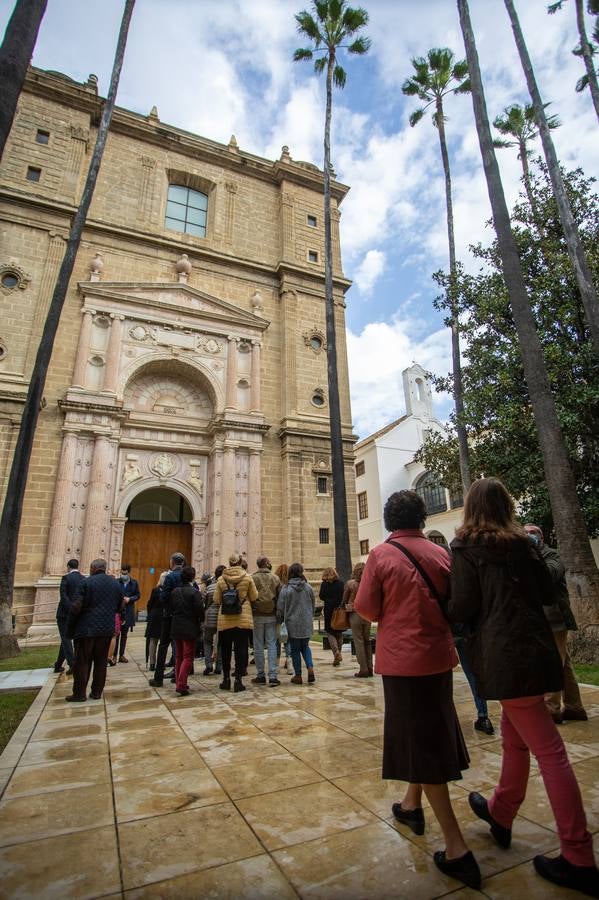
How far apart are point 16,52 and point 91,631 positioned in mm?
6456

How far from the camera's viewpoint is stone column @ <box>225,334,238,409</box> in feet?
57.4

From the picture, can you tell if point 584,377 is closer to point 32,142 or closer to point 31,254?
point 31,254

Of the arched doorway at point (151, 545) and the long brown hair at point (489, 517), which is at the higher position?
the arched doorway at point (151, 545)

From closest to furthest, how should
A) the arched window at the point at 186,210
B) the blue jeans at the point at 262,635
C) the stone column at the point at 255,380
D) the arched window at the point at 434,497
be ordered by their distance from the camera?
the blue jeans at the point at 262,635 < the stone column at the point at 255,380 < the arched window at the point at 186,210 < the arched window at the point at 434,497

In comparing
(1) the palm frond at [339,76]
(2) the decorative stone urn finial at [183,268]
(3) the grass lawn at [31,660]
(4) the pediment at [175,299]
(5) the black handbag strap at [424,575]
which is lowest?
(3) the grass lawn at [31,660]

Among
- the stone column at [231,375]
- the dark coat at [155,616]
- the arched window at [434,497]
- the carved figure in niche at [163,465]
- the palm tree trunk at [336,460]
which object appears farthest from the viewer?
the arched window at [434,497]

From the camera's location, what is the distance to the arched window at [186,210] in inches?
796

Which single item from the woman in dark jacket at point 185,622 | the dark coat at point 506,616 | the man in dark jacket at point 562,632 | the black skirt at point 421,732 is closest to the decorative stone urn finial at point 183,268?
the woman in dark jacket at point 185,622

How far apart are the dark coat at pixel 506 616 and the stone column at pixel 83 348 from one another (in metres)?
15.6

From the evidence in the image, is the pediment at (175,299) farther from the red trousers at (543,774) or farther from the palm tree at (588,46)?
the red trousers at (543,774)

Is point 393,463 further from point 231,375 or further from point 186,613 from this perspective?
point 186,613

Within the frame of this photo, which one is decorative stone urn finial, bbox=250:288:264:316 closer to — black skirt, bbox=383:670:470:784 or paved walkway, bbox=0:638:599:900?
paved walkway, bbox=0:638:599:900

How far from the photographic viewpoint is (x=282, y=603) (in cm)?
696

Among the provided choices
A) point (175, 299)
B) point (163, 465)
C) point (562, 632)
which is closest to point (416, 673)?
point (562, 632)
